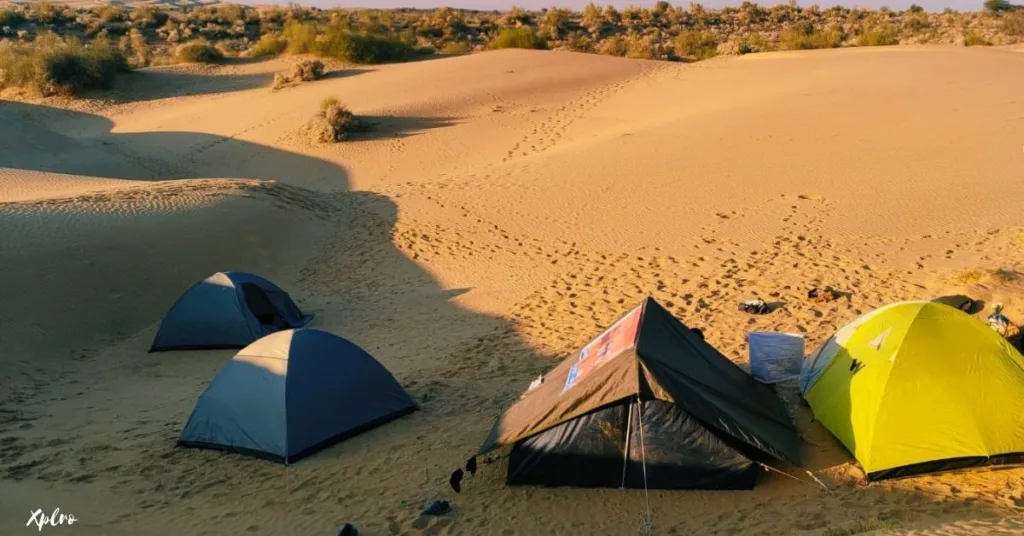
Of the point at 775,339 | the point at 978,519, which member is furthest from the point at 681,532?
the point at 775,339

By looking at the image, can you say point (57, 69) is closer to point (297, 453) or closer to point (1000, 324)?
point (297, 453)

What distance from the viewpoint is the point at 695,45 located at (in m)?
46.8

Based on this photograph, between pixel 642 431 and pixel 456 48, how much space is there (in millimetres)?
39700

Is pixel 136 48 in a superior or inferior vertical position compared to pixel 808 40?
superior

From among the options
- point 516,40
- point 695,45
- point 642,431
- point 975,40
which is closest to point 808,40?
point 695,45

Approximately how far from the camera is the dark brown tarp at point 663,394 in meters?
6.63

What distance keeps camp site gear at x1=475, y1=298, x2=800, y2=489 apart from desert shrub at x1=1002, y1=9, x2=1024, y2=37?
51.4m

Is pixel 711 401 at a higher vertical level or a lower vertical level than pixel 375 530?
higher

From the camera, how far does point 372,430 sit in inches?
332

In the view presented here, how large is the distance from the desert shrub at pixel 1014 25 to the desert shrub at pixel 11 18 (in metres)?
59.1

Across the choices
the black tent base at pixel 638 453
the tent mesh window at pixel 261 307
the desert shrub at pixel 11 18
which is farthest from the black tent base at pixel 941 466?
the desert shrub at pixel 11 18

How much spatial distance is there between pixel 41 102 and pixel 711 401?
1339 inches

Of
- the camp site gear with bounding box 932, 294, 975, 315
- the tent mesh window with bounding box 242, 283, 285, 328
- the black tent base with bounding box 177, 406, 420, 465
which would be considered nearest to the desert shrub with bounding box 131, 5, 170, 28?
the tent mesh window with bounding box 242, 283, 285, 328

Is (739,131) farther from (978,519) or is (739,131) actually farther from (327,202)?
(978,519)
